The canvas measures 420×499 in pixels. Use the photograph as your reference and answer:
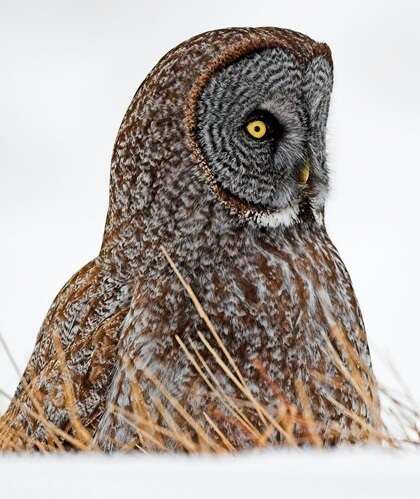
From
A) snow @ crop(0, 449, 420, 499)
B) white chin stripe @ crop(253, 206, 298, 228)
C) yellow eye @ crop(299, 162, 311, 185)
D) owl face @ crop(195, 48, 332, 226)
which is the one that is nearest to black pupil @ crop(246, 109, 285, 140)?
owl face @ crop(195, 48, 332, 226)

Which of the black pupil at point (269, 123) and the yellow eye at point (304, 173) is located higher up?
the black pupil at point (269, 123)

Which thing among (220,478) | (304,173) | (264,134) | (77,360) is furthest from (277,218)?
(220,478)

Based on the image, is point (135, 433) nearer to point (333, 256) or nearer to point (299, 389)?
point (299, 389)

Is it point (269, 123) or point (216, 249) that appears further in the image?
point (269, 123)

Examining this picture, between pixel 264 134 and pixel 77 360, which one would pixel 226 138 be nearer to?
pixel 264 134

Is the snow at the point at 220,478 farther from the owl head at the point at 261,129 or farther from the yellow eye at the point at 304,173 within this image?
the yellow eye at the point at 304,173

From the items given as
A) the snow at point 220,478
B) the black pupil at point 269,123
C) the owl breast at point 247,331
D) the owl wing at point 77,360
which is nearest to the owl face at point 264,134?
the black pupil at point 269,123

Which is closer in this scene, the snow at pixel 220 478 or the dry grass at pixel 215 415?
the snow at pixel 220 478

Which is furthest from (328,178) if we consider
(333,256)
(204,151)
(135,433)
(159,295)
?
(135,433)
